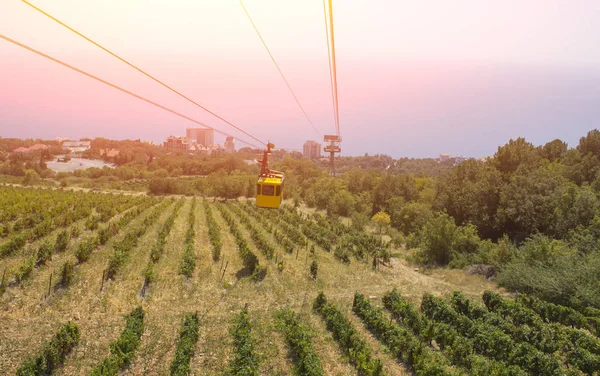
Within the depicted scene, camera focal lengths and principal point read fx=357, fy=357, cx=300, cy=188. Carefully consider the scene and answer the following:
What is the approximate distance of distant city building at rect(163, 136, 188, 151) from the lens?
122 m

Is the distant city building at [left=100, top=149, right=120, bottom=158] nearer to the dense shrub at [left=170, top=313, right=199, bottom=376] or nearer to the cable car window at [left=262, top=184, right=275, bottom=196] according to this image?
the cable car window at [left=262, top=184, right=275, bottom=196]

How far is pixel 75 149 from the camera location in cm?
10950

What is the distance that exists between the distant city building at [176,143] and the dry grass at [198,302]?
99366 millimetres

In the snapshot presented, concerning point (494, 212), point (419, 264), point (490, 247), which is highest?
point (494, 212)

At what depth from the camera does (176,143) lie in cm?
12388

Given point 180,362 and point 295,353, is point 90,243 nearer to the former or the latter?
point 180,362

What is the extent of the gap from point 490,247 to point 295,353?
2234 centimetres

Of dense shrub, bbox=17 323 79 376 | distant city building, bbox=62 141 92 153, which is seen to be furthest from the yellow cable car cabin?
distant city building, bbox=62 141 92 153

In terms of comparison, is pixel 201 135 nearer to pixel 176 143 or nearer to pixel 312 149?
pixel 176 143

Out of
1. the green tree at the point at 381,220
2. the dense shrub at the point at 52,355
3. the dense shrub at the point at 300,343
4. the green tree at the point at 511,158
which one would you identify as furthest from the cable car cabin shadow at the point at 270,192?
the green tree at the point at 511,158

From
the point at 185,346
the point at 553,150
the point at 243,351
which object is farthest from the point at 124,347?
the point at 553,150

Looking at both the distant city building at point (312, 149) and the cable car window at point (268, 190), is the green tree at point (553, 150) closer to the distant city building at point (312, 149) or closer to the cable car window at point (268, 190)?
the cable car window at point (268, 190)

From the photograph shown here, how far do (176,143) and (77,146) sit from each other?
2990 cm

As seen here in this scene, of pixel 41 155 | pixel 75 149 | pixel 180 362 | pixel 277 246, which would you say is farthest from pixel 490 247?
pixel 75 149
